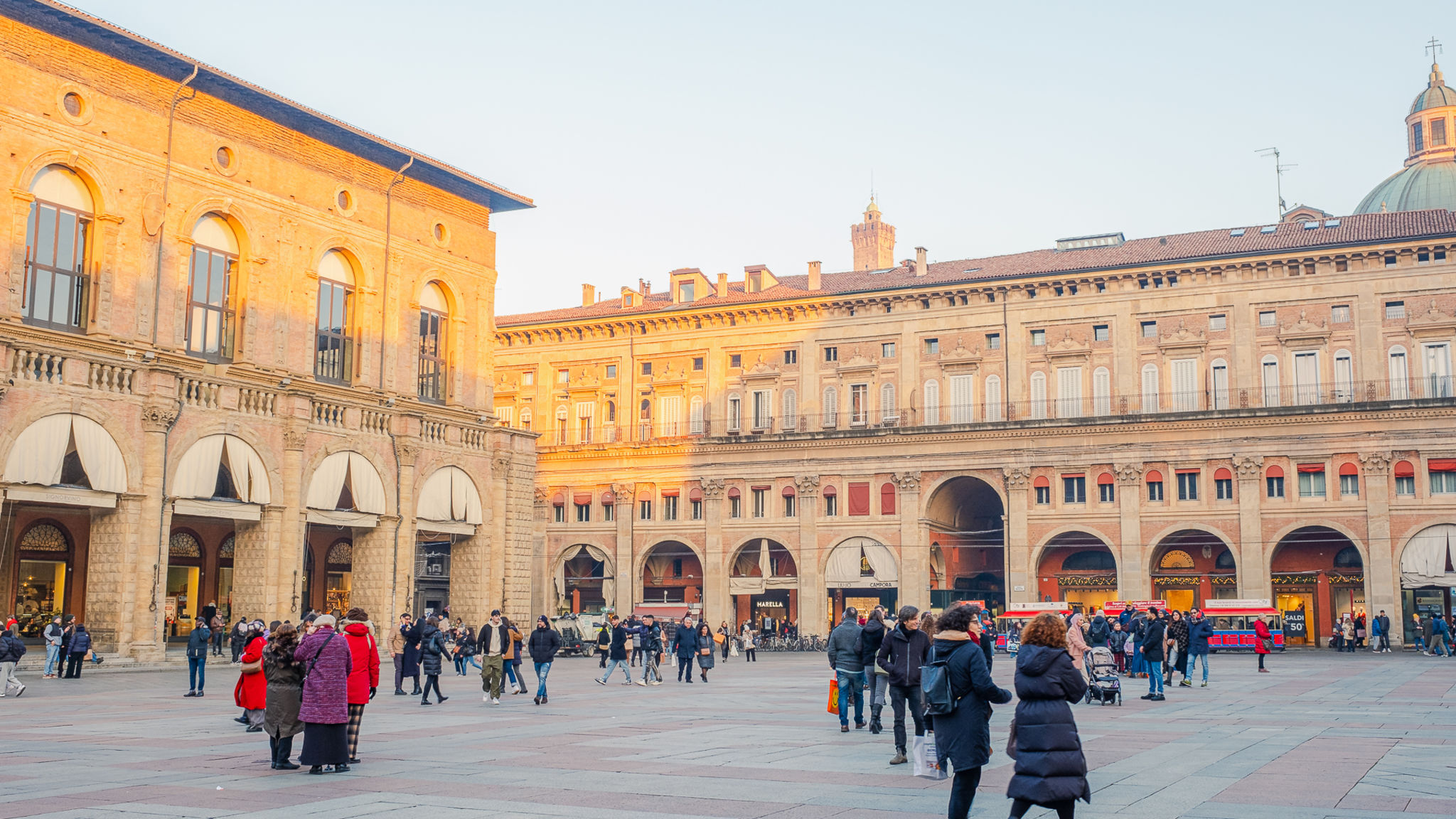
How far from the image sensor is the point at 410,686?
27766 mm

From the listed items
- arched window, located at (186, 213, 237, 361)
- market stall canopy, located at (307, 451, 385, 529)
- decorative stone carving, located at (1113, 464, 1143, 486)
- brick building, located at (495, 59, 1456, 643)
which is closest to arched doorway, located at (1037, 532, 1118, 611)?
brick building, located at (495, 59, 1456, 643)

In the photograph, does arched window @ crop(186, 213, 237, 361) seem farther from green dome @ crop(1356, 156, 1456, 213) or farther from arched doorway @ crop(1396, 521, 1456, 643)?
green dome @ crop(1356, 156, 1456, 213)

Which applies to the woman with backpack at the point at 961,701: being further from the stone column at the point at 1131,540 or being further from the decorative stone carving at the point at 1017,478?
the decorative stone carving at the point at 1017,478

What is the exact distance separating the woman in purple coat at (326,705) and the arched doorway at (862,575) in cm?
4559

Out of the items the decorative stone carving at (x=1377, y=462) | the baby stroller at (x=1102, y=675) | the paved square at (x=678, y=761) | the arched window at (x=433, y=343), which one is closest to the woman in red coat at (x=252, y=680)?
the paved square at (x=678, y=761)

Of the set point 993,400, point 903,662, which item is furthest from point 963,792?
point 993,400

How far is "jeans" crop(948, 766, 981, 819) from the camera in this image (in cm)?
898

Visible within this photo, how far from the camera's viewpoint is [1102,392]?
5488cm

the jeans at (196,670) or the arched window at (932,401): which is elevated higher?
the arched window at (932,401)

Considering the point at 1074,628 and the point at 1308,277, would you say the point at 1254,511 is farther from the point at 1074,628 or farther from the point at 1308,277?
the point at 1074,628

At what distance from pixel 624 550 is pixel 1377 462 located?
3271 cm

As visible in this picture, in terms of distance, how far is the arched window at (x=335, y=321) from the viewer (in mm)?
37844

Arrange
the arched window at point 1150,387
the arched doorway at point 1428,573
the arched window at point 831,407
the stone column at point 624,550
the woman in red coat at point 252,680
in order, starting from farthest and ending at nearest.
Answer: the stone column at point 624,550, the arched window at point 831,407, the arched window at point 1150,387, the arched doorway at point 1428,573, the woman in red coat at point 252,680

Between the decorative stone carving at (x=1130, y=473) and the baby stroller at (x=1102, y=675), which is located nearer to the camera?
the baby stroller at (x=1102, y=675)
